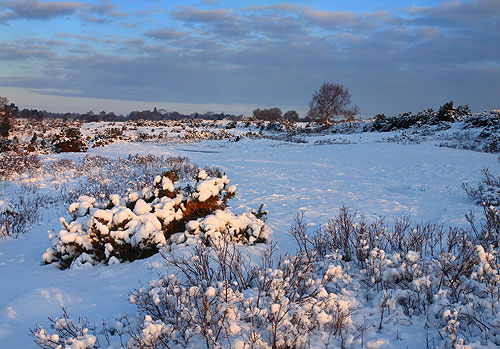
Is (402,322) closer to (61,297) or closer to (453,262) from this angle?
(453,262)

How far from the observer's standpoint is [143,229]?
5367 millimetres

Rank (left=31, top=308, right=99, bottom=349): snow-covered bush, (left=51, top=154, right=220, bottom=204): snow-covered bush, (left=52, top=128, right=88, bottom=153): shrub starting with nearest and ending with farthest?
(left=31, top=308, right=99, bottom=349): snow-covered bush → (left=51, top=154, right=220, bottom=204): snow-covered bush → (left=52, top=128, right=88, bottom=153): shrub

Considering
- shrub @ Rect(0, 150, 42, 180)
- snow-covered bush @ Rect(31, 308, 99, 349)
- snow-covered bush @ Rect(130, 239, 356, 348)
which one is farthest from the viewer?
shrub @ Rect(0, 150, 42, 180)

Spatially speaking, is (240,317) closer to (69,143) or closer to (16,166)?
(16,166)

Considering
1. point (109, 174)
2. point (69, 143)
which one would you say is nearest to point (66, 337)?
point (109, 174)

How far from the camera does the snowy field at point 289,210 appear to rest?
11.8ft

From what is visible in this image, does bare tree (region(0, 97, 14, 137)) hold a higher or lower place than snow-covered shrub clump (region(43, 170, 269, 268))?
higher

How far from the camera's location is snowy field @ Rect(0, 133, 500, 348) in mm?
3582

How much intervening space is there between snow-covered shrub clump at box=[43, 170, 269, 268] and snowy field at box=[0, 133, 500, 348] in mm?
246

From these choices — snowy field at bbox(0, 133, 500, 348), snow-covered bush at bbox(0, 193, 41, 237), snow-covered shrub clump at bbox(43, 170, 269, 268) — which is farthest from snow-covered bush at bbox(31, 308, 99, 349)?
snow-covered bush at bbox(0, 193, 41, 237)

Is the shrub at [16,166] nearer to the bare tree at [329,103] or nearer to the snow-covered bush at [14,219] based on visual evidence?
the snow-covered bush at [14,219]

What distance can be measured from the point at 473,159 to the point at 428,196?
7.33 meters

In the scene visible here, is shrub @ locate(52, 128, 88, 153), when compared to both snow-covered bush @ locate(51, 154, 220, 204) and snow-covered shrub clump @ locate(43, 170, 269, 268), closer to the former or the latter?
snow-covered bush @ locate(51, 154, 220, 204)

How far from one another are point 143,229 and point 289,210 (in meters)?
4.13
